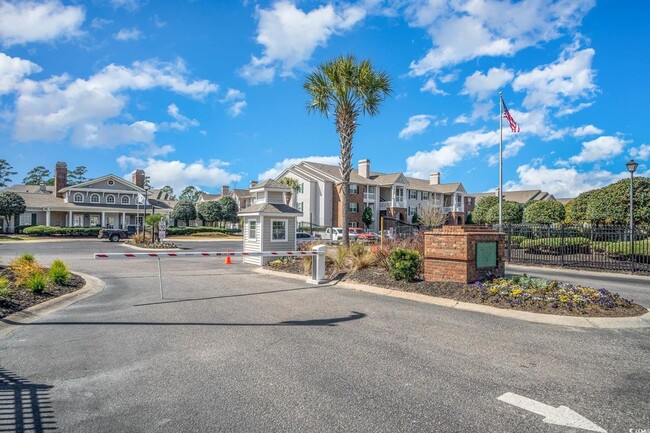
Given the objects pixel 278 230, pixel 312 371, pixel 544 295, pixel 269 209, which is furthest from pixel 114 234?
pixel 312 371

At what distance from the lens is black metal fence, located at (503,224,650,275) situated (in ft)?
53.6

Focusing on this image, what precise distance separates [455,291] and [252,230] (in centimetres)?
1283

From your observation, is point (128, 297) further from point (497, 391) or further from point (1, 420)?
point (497, 391)

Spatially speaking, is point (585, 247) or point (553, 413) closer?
point (553, 413)

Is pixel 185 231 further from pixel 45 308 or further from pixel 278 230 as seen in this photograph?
pixel 45 308

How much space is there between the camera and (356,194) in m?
51.5

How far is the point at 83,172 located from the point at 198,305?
365ft

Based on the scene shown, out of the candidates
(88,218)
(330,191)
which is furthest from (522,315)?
(88,218)

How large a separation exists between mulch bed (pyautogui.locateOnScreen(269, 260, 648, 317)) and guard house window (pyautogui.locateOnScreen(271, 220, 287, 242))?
542 centimetres

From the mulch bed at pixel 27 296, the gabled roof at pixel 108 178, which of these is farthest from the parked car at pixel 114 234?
the mulch bed at pixel 27 296

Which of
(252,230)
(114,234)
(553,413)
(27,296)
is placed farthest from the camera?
(114,234)

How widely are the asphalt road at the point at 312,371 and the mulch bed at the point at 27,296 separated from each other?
0.78m

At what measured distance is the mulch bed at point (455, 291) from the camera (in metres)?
7.75

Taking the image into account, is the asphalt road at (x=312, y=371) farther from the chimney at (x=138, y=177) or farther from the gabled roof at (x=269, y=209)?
the chimney at (x=138, y=177)
